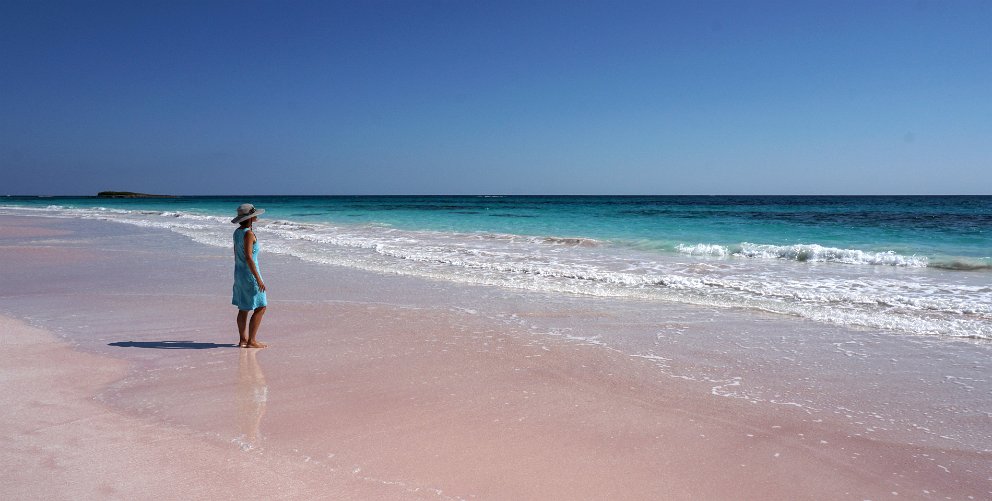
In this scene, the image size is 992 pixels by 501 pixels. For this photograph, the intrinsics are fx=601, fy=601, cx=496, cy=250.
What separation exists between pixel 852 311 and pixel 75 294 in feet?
34.9

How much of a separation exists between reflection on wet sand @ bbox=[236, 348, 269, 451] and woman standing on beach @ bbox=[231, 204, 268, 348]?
Result: 0.78 ft

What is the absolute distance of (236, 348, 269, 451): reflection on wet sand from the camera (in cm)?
370

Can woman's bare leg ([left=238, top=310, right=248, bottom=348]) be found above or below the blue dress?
below

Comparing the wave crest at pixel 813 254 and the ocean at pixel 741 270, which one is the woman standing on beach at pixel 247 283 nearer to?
the ocean at pixel 741 270

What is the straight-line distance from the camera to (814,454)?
11.7 ft

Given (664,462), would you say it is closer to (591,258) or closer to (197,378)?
(197,378)

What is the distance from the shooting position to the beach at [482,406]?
3201 mm

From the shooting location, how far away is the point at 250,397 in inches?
174

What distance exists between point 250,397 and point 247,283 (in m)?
1.84

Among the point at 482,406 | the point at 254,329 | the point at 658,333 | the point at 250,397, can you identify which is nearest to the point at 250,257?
the point at 254,329

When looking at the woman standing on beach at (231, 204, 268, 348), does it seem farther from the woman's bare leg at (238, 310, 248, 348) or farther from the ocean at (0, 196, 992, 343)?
the ocean at (0, 196, 992, 343)

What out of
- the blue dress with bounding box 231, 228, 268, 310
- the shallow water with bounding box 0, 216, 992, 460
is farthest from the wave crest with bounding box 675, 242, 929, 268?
the blue dress with bounding box 231, 228, 268, 310

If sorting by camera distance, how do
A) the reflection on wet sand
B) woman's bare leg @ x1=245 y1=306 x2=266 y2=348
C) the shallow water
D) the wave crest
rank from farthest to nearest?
the wave crest < woman's bare leg @ x1=245 y1=306 x2=266 y2=348 < the shallow water < the reflection on wet sand

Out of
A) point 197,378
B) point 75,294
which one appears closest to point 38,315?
point 75,294
